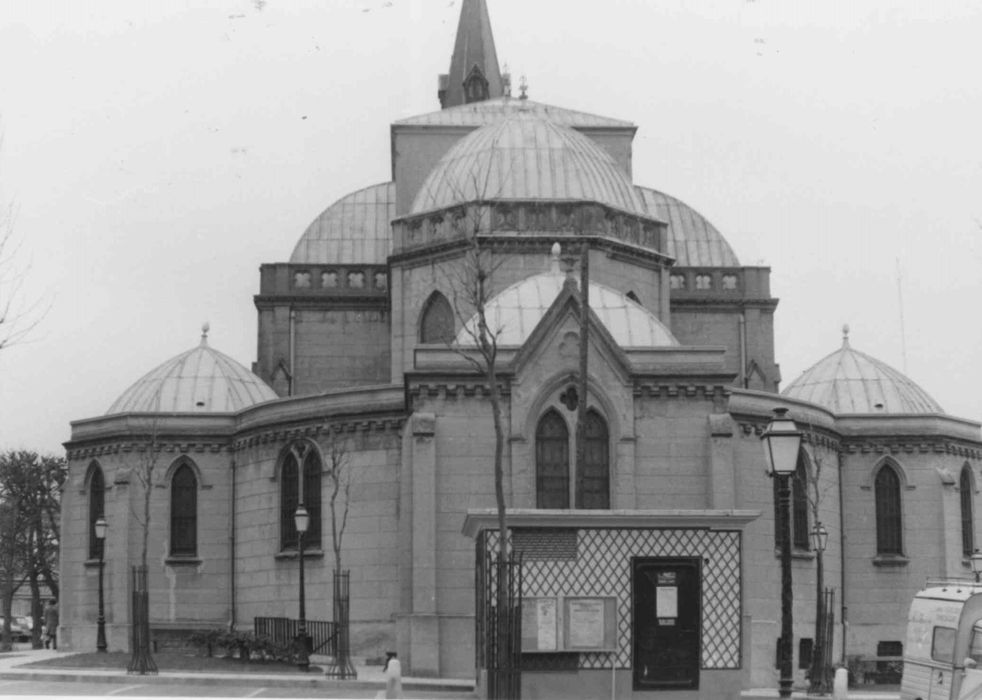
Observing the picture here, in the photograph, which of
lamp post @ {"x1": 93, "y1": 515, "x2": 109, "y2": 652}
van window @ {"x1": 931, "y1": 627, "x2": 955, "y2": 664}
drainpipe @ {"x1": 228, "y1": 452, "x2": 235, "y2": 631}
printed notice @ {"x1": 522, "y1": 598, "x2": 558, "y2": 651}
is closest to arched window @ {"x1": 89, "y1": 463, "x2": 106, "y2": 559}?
lamp post @ {"x1": 93, "y1": 515, "x2": 109, "y2": 652}

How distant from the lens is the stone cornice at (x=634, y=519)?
110 ft

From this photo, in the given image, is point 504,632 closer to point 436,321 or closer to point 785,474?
point 785,474

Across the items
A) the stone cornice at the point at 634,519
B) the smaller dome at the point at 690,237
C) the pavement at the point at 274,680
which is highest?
the smaller dome at the point at 690,237

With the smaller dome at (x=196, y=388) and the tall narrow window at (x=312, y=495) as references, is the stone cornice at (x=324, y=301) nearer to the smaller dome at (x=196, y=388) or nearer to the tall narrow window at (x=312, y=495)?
the smaller dome at (x=196, y=388)

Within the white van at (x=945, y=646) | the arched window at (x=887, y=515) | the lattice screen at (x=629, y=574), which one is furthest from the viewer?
the arched window at (x=887, y=515)

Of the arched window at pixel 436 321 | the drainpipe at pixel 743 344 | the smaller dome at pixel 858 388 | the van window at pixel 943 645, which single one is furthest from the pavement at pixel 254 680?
the drainpipe at pixel 743 344

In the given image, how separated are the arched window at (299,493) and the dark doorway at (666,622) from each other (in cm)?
2282

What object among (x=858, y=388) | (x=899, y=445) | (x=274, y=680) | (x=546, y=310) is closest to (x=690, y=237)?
(x=858, y=388)

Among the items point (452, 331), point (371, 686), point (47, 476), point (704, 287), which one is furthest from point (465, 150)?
point (47, 476)

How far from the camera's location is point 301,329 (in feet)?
227

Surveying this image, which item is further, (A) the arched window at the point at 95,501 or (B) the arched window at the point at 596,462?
(A) the arched window at the point at 95,501

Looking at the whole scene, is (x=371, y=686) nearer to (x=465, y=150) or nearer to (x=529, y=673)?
(x=529, y=673)

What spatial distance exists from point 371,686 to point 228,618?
59.3 feet

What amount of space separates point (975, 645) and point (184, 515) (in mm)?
35549
